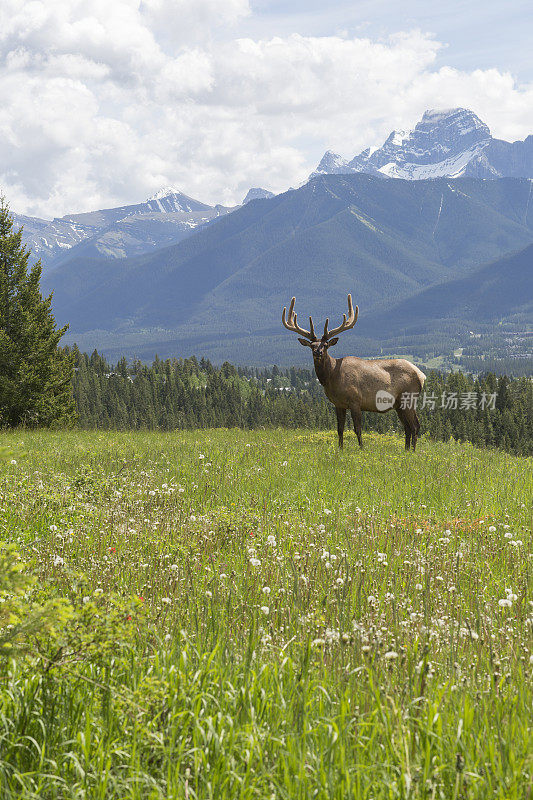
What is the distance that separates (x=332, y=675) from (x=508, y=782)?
133cm

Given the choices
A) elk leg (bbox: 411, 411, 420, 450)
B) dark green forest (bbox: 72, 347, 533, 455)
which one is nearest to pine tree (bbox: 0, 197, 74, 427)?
elk leg (bbox: 411, 411, 420, 450)

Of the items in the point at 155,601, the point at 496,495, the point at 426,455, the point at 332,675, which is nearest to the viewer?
the point at 332,675

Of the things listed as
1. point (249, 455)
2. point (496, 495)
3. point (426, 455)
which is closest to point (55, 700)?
point (496, 495)

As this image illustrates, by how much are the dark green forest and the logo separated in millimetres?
94600

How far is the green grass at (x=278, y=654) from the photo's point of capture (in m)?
2.66

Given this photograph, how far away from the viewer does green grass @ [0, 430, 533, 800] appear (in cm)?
266

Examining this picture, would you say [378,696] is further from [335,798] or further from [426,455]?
[426,455]

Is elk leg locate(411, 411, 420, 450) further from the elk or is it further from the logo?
the logo

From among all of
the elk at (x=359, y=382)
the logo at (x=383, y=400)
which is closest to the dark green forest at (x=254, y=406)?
the elk at (x=359, y=382)

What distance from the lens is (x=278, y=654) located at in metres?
3.76

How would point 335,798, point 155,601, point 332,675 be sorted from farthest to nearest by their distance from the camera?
point 155,601 → point 332,675 → point 335,798

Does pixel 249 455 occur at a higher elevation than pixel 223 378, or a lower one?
lower

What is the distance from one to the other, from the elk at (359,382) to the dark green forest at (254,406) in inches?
3704

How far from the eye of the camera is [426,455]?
53.4 feet
